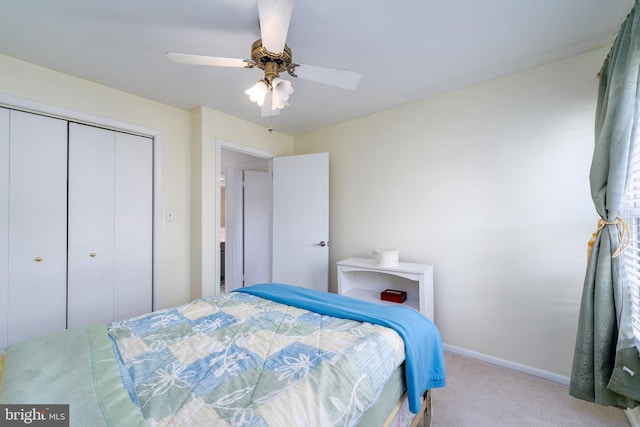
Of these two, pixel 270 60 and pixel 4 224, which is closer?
pixel 270 60

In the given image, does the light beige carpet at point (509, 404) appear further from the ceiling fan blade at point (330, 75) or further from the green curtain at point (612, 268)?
the ceiling fan blade at point (330, 75)

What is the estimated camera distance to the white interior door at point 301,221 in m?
3.02

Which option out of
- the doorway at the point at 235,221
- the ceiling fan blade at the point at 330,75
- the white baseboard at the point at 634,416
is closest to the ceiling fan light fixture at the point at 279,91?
the ceiling fan blade at the point at 330,75

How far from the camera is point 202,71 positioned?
6.61 feet

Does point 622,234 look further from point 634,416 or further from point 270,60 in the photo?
point 270,60

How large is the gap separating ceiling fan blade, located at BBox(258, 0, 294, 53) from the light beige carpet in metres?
2.24

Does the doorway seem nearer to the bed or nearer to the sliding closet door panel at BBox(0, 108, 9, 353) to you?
the sliding closet door panel at BBox(0, 108, 9, 353)

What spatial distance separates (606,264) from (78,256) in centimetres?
352

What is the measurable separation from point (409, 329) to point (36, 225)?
2.64 metres

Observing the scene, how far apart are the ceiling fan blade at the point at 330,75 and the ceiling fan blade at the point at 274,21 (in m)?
0.20

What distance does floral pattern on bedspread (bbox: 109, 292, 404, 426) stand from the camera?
754 millimetres

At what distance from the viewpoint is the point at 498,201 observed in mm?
2135

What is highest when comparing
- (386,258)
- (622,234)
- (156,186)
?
(156,186)

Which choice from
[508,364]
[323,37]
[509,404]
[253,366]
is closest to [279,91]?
[323,37]
